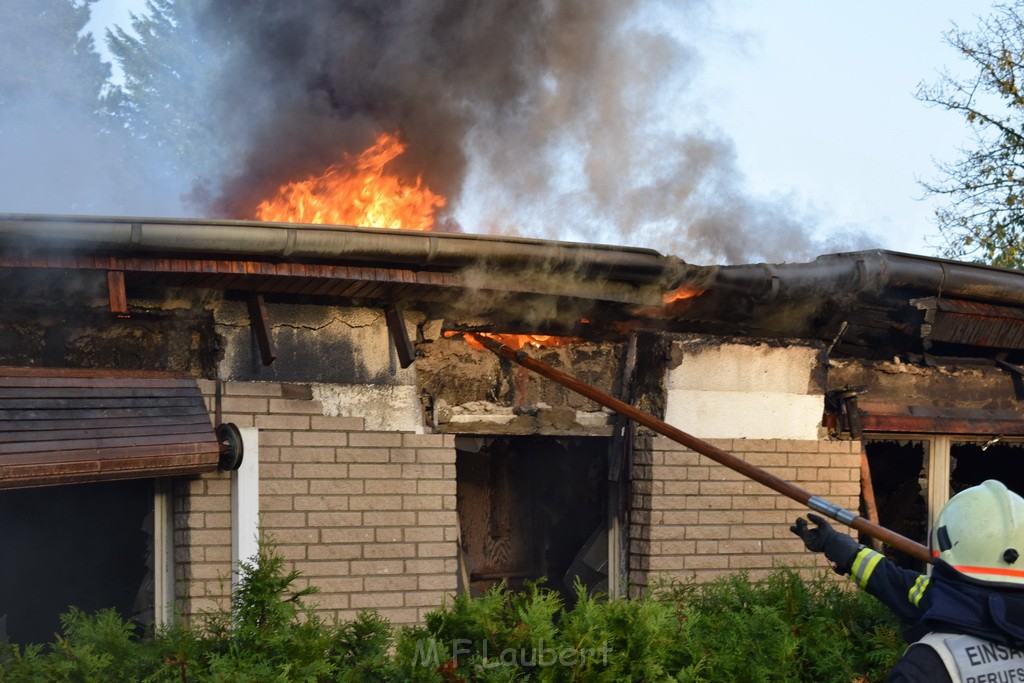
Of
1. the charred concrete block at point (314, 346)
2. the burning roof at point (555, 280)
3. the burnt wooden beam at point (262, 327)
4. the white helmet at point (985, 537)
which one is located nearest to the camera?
the white helmet at point (985, 537)

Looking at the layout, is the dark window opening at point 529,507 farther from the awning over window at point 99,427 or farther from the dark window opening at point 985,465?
the dark window opening at point 985,465

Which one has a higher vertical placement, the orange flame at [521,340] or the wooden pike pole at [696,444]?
the orange flame at [521,340]

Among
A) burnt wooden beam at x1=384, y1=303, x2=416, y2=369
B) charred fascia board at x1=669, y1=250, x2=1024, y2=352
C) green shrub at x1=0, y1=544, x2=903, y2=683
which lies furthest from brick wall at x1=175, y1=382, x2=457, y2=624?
charred fascia board at x1=669, y1=250, x2=1024, y2=352

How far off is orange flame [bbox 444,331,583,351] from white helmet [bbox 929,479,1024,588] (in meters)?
3.46

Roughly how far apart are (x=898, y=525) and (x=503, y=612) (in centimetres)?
476

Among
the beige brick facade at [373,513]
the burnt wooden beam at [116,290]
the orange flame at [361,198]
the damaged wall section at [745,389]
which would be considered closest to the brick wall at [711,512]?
the beige brick facade at [373,513]

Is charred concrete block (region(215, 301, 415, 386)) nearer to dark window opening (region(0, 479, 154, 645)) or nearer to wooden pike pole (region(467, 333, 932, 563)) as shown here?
wooden pike pole (region(467, 333, 932, 563))

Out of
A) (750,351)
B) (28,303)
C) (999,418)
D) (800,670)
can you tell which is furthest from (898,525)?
(28,303)

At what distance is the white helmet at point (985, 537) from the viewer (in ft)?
11.7

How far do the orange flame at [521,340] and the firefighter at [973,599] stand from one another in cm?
342

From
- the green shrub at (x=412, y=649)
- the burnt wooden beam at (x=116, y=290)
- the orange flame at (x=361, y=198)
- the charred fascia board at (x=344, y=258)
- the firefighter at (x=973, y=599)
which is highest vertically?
the orange flame at (x=361, y=198)

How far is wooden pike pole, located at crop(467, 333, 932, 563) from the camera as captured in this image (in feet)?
17.1

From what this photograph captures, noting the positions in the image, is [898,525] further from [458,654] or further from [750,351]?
[458,654]

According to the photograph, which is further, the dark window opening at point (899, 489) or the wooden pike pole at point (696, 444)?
the dark window opening at point (899, 489)
